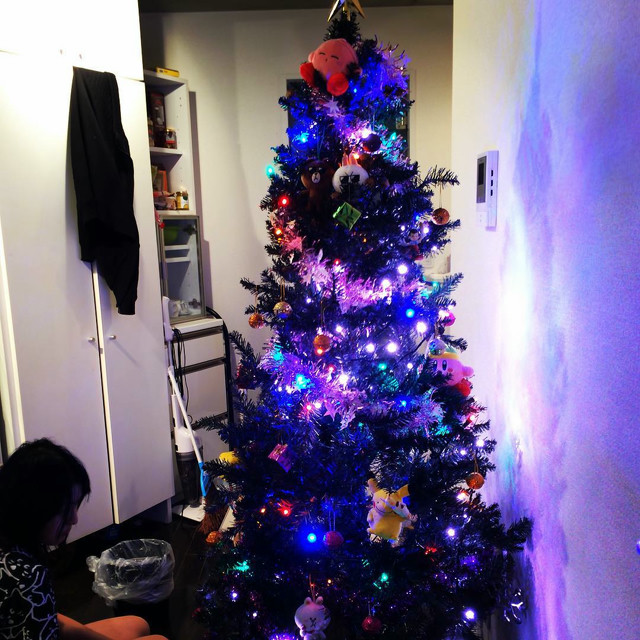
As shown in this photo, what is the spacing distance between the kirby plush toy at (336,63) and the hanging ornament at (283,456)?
920 mm

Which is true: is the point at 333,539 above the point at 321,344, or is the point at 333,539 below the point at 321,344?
below

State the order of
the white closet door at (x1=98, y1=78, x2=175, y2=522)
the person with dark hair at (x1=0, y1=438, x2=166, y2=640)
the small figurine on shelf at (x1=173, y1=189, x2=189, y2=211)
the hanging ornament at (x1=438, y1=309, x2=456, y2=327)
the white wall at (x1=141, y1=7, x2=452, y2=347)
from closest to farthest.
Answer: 1. the person with dark hair at (x1=0, y1=438, x2=166, y2=640)
2. the hanging ornament at (x1=438, y1=309, x2=456, y2=327)
3. the white closet door at (x1=98, y1=78, x2=175, y2=522)
4. the small figurine on shelf at (x1=173, y1=189, x2=189, y2=211)
5. the white wall at (x1=141, y1=7, x2=452, y2=347)

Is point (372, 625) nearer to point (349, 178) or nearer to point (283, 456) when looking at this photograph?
point (283, 456)

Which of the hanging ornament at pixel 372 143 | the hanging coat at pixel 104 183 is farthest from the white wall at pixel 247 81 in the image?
the hanging ornament at pixel 372 143

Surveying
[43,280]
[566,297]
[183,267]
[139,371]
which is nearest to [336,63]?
[566,297]

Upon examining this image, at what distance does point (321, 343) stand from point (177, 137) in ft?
7.58

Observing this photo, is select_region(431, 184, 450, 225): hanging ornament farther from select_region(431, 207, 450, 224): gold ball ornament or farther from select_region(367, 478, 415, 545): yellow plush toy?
select_region(367, 478, 415, 545): yellow plush toy

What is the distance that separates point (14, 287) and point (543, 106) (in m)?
1.96

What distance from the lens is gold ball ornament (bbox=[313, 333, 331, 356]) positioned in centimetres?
140

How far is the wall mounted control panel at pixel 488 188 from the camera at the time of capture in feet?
5.77

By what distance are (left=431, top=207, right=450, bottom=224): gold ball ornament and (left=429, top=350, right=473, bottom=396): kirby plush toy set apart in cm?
37

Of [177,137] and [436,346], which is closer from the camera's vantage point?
[436,346]

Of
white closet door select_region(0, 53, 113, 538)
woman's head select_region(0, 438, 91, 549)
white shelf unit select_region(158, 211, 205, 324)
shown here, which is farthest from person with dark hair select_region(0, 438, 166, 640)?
white shelf unit select_region(158, 211, 205, 324)

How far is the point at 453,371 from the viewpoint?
1540 millimetres
